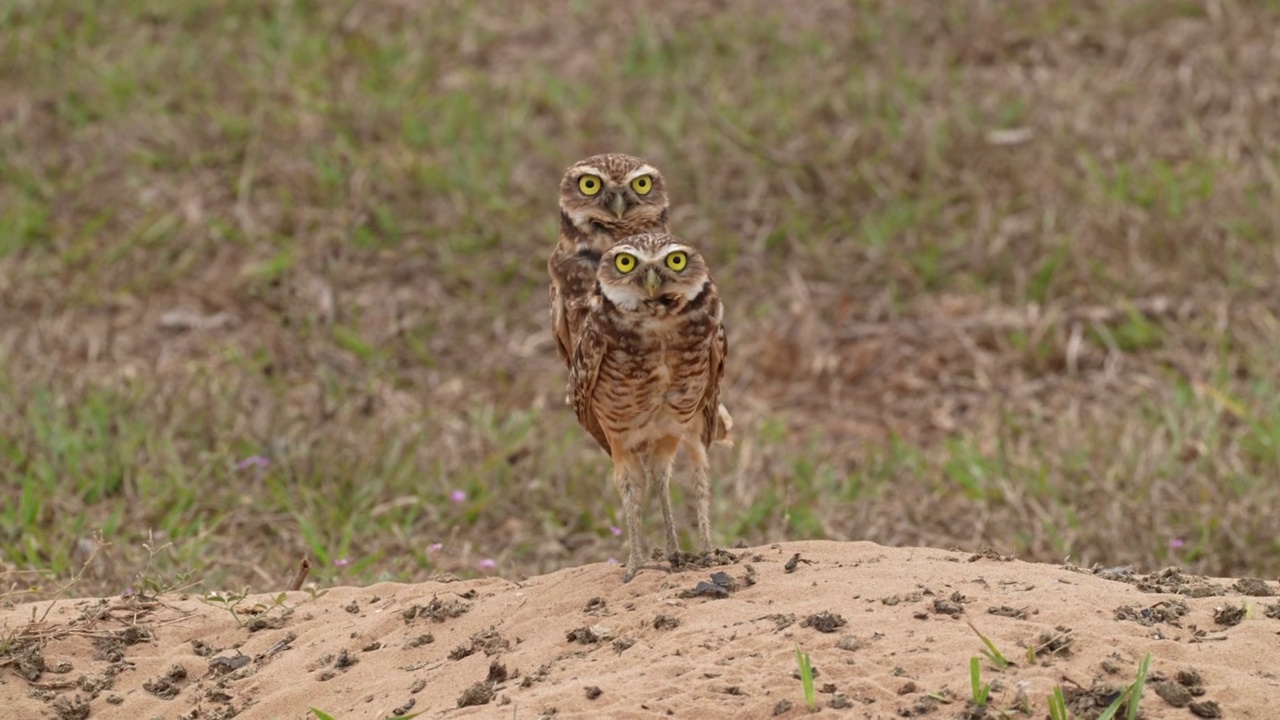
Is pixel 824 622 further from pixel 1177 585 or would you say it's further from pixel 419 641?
pixel 419 641

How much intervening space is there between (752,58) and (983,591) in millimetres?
7644

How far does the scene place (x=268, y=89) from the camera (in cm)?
1091

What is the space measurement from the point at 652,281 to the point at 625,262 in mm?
123

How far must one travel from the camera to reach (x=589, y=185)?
5215 millimetres

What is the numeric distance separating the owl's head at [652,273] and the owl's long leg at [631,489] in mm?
574

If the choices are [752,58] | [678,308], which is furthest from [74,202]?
[678,308]

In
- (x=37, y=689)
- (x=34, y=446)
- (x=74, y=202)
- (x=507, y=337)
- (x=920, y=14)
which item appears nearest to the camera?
(x=37, y=689)

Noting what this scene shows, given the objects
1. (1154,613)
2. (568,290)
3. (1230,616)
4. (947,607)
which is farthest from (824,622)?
(568,290)

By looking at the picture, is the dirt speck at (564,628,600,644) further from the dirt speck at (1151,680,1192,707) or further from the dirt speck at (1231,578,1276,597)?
the dirt speck at (1231,578,1276,597)

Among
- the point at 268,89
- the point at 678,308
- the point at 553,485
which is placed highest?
the point at 268,89

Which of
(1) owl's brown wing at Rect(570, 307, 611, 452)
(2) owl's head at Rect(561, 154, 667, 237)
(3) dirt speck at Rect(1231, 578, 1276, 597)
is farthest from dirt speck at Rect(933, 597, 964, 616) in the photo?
(2) owl's head at Rect(561, 154, 667, 237)

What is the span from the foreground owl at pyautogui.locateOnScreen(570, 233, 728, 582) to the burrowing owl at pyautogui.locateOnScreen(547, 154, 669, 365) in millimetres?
257

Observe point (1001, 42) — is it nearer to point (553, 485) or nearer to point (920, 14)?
point (920, 14)

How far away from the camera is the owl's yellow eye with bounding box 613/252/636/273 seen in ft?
14.8
